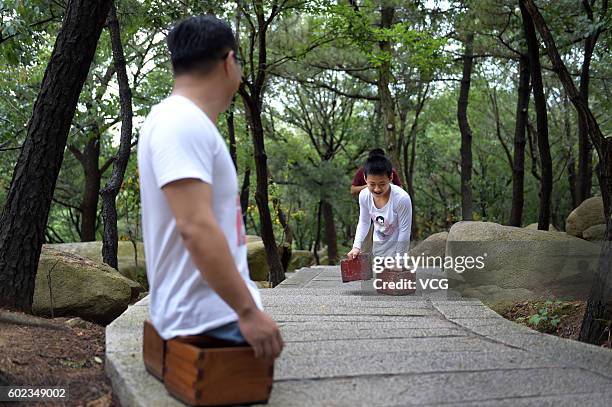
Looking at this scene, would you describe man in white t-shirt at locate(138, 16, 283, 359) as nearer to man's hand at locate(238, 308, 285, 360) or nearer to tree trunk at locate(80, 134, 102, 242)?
man's hand at locate(238, 308, 285, 360)

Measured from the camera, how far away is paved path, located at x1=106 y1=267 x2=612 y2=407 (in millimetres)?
2908

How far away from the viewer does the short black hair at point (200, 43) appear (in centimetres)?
274

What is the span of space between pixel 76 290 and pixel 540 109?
9.29m

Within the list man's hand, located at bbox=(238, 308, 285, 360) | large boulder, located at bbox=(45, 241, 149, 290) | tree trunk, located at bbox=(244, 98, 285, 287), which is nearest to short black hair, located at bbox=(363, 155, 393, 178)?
man's hand, located at bbox=(238, 308, 285, 360)

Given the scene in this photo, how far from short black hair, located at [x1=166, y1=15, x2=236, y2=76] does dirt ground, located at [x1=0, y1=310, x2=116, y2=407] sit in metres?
1.66

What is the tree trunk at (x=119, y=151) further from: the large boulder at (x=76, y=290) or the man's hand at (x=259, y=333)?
the man's hand at (x=259, y=333)

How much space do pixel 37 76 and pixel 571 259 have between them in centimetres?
1196

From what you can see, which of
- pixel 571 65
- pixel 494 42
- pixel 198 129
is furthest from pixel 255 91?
pixel 571 65

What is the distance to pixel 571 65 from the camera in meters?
20.1

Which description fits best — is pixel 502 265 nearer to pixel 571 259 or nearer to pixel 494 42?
pixel 571 259

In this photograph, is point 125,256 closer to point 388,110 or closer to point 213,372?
point 388,110

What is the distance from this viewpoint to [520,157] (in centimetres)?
1561

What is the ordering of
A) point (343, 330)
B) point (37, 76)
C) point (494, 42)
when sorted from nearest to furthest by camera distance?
point (343, 330)
point (37, 76)
point (494, 42)

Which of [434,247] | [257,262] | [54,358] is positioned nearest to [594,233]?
[434,247]
